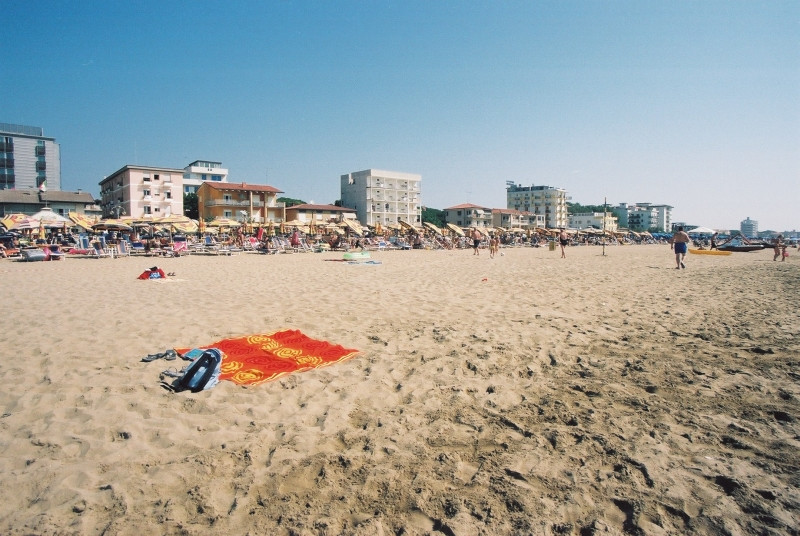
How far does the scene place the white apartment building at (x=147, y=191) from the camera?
183 feet

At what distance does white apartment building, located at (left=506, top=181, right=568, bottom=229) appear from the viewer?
116625 millimetres

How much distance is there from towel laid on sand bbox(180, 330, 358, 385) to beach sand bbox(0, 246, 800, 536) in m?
0.16

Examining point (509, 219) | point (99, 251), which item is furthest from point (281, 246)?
point (509, 219)

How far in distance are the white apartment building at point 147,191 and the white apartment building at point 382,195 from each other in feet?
104

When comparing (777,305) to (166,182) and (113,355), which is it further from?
(166,182)

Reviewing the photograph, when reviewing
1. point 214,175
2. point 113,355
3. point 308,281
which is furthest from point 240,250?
point 214,175

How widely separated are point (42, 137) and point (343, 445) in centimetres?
8022

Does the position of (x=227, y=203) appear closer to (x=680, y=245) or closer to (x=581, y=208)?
(x=680, y=245)

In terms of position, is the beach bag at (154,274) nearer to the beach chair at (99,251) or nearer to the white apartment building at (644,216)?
the beach chair at (99,251)

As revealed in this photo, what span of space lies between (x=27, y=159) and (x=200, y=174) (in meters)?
27.5

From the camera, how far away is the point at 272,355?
15.7ft

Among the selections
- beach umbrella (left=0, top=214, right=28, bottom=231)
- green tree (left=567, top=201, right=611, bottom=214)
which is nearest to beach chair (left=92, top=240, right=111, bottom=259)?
beach umbrella (left=0, top=214, right=28, bottom=231)

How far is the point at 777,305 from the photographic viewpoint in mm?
7688

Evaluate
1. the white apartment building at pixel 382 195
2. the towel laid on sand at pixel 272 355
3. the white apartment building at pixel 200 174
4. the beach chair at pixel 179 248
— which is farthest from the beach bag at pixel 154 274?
the white apartment building at pixel 200 174
